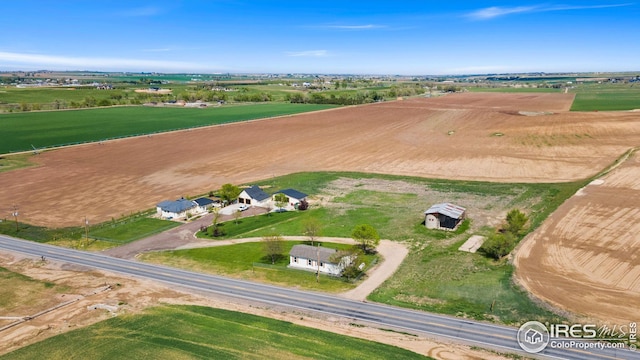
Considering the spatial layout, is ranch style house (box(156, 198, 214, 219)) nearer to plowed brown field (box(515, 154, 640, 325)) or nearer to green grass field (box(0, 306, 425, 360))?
green grass field (box(0, 306, 425, 360))

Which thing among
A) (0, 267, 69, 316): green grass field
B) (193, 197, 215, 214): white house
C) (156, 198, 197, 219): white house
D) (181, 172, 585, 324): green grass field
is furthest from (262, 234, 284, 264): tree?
(193, 197, 215, 214): white house

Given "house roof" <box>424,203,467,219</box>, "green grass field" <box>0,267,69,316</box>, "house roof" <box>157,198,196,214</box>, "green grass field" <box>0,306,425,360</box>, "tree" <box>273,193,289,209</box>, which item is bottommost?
"green grass field" <box>0,267,69,316</box>

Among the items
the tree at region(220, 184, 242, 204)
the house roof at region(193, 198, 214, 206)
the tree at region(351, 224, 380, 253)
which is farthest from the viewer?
the tree at region(220, 184, 242, 204)

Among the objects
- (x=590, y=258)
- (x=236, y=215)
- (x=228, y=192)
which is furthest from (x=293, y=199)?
(x=590, y=258)

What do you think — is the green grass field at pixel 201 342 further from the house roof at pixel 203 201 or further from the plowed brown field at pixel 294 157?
the plowed brown field at pixel 294 157

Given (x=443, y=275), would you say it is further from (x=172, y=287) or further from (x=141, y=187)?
(x=141, y=187)

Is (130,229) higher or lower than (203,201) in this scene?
lower

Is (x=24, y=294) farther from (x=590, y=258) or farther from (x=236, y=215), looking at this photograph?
(x=590, y=258)
